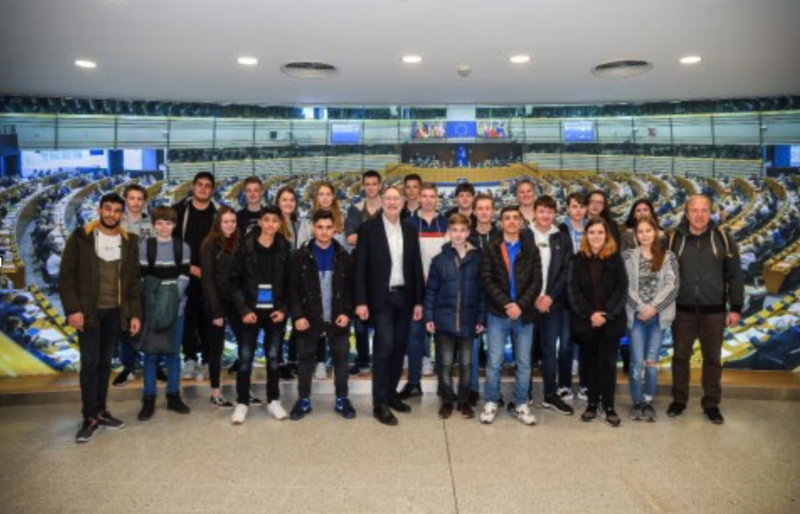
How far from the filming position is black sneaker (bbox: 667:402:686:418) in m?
4.19

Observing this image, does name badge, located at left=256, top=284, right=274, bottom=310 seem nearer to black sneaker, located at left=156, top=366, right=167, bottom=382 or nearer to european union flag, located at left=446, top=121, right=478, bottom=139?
black sneaker, located at left=156, top=366, right=167, bottom=382

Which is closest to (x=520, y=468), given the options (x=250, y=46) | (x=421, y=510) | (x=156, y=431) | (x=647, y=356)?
(x=421, y=510)

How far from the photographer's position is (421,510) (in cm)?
281

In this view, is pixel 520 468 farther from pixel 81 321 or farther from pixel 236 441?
pixel 81 321

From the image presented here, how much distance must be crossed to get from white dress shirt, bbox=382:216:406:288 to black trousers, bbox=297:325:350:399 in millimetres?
567

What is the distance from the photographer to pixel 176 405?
167 inches

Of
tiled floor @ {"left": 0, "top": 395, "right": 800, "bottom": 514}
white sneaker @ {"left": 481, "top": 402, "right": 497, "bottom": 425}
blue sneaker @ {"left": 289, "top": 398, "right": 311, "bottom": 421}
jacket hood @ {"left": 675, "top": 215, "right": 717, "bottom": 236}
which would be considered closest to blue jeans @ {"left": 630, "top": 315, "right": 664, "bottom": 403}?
tiled floor @ {"left": 0, "top": 395, "right": 800, "bottom": 514}

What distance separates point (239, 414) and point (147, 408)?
0.74 metres

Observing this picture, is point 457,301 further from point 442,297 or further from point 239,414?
point 239,414

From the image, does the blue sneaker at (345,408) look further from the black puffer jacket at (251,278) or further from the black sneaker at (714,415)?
the black sneaker at (714,415)

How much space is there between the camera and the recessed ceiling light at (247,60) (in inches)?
175

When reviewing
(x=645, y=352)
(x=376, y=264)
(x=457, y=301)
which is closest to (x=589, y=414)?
(x=645, y=352)

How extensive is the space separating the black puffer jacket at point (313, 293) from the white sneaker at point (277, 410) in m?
0.60

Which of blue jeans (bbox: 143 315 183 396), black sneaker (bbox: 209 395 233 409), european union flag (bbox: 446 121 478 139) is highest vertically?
european union flag (bbox: 446 121 478 139)
